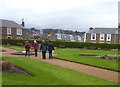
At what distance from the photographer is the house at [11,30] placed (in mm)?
81438

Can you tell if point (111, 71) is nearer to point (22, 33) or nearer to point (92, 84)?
point (92, 84)

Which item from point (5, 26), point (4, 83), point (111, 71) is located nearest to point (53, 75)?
point (4, 83)

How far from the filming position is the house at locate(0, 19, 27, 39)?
8144 centimetres

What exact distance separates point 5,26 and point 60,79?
68436mm

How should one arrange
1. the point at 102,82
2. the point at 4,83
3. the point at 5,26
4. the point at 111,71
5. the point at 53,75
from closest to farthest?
the point at 4,83 → the point at 102,82 → the point at 53,75 → the point at 111,71 → the point at 5,26

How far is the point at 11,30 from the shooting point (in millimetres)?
83438

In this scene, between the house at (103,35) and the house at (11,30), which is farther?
the house at (103,35)

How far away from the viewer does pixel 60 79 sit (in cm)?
1562

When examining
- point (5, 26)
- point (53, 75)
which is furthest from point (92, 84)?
point (5, 26)

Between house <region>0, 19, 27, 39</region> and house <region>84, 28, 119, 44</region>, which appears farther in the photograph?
house <region>84, 28, 119, 44</region>

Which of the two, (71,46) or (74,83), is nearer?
(74,83)

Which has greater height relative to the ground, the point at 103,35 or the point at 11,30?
the point at 11,30

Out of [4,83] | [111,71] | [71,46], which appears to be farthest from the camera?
[71,46]

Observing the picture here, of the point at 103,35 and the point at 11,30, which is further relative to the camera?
the point at 103,35
